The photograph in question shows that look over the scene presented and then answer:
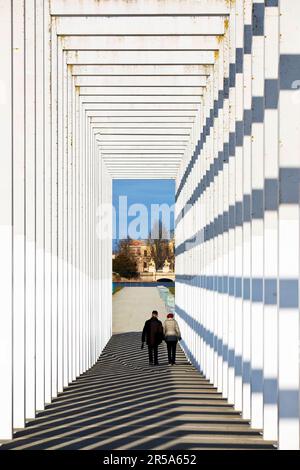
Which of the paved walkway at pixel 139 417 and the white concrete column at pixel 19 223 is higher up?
the white concrete column at pixel 19 223

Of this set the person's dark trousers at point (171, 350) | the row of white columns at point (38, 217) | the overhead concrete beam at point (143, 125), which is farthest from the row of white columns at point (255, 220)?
the overhead concrete beam at point (143, 125)

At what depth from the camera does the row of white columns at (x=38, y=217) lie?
25.4ft

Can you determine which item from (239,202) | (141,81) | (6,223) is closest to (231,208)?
(239,202)

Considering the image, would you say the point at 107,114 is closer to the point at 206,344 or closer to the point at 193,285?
the point at 193,285

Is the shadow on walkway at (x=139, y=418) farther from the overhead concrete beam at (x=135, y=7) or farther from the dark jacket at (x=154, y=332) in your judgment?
the overhead concrete beam at (x=135, y=7)

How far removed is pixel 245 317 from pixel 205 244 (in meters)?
6.29

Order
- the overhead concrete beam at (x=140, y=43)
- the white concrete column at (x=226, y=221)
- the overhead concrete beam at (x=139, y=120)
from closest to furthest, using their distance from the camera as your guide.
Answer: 1. the white concrete column at (x=226, y=221)
2. the overhead concrete beam at (x=140, y=43)
3. the overhead concrete beam at (x=139, y=120)

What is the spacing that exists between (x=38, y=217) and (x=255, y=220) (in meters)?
3.37

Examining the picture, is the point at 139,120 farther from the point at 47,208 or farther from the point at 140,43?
the point at 47,208

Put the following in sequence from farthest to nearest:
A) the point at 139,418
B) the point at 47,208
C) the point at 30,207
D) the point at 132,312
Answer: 1. the point at 132,312
2. the point at 47,208
3. the point at 30,207
4. the point at 139,418

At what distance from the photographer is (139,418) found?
8.94 metres

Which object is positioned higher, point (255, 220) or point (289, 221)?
point (255, 220)

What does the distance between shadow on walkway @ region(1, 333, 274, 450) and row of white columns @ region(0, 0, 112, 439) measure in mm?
382

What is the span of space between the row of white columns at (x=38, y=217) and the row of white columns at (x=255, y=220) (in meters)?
2.68
